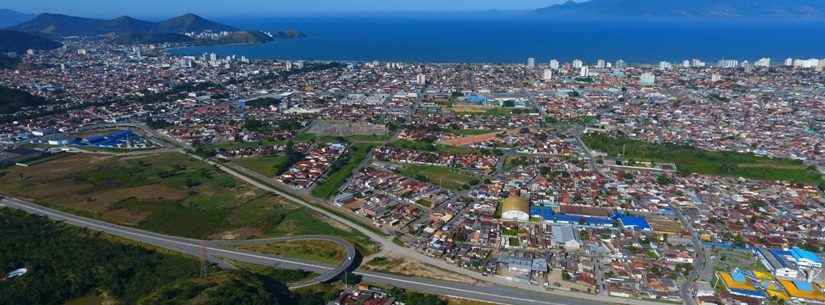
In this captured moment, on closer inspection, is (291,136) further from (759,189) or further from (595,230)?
(759,189)

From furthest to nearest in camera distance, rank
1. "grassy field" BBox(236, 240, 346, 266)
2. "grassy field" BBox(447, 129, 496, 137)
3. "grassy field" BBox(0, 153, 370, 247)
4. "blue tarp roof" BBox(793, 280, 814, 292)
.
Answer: "grassy field" BBox(447, 129, 496, 137), "grassy field" BBox(0, 153, 370, 247), "grassy field" BBox(236, 240, 346, 266), "blue tarp roof" BBox(793, 280, 814, 292)

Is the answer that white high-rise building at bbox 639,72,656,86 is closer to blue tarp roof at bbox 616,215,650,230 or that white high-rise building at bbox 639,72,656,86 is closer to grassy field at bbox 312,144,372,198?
grassy field at bbox 312,144,372,198

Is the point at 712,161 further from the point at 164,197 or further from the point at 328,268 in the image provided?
the point at 164,197

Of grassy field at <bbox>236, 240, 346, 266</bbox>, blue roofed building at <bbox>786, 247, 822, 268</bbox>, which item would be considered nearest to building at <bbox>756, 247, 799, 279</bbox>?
blue roofed building at <bbox>786, 247, 822, 268</bbox>

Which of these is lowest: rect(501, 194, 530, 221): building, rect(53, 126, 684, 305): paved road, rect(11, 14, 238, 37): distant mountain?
rect(53, 126, 684, 305): paved road

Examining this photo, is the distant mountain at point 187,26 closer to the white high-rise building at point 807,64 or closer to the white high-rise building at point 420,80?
the white high-rise building at point 420,80

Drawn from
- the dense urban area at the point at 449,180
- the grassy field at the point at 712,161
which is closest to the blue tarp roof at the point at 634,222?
the dense urban area at the point at 449,180
